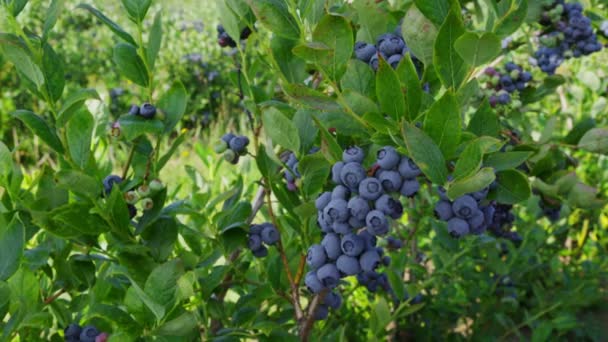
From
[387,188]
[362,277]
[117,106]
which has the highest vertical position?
[387,188]

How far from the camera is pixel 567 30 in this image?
1599mm

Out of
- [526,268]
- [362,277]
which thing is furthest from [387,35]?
[526,268]

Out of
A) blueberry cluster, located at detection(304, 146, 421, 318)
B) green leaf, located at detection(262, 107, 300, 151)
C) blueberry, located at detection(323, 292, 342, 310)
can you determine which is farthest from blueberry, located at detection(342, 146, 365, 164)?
blueberry, located at detection(323, 292, 342, 310)

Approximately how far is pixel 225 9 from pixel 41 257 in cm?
54

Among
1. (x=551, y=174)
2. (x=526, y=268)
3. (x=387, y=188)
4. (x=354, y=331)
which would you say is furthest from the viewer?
(x=526, y=268)

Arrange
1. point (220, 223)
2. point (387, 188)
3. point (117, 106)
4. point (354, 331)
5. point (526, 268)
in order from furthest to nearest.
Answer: point (117, 106) < point (526, 268) < point (354, 331) < point (220, 223) < point (387, 188)

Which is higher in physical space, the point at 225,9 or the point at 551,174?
the point at 225,9

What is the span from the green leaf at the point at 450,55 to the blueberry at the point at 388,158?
119 mm

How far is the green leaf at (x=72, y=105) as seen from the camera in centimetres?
100

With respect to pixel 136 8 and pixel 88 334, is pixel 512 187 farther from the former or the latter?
pixel 88 334

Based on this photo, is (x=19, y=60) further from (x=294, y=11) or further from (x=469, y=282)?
(x=469, y=282)

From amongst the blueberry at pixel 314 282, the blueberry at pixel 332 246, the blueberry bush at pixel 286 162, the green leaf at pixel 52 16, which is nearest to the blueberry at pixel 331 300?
the blueberry bush at pixel 286 162

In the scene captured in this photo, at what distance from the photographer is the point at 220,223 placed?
49.6 inches

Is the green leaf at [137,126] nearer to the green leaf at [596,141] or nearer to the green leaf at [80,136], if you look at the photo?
the green leaf at [80,136]
